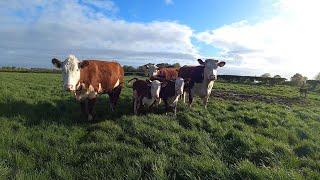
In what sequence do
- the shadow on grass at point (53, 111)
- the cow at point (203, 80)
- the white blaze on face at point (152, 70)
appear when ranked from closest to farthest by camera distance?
the shadow on grass at point (53, 111)
the cow at point (203, 80)
the white blaze on face at point (152, 70)

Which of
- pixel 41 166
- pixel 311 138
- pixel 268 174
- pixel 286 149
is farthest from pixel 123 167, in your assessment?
pixel 311 138

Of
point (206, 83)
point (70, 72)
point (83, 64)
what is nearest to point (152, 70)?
point (206, 83)

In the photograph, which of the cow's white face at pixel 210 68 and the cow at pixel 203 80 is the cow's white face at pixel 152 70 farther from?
the cow's white face at pixel 210 68

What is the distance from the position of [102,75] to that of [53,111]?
2.00 metres

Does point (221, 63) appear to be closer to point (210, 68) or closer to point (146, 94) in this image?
point (210, 68)

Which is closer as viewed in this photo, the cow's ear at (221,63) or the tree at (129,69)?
the cow's ear at (221,63)

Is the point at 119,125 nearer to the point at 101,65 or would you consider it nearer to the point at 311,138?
the point at 101,65

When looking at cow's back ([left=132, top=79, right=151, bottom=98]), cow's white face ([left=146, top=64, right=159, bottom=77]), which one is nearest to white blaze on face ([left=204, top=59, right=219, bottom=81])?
cow's back ([left=132, top=79, right=151, bottom=98])

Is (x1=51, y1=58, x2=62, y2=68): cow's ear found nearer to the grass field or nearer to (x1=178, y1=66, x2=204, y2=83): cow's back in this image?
the grass field

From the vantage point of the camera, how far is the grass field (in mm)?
6199

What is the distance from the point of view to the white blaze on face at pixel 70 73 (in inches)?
409

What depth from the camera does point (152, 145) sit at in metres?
7.96

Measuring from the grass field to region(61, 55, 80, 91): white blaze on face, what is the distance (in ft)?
3.09

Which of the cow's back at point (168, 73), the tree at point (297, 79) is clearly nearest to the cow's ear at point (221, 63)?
the cow's back at point (168, 73)
